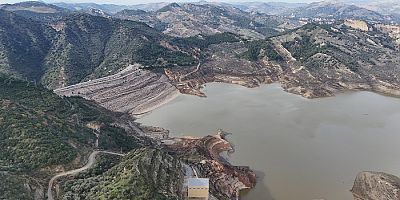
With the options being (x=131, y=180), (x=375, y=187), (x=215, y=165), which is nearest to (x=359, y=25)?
(x=375, y=187)

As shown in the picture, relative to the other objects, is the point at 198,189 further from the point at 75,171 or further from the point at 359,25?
the point at 359,25

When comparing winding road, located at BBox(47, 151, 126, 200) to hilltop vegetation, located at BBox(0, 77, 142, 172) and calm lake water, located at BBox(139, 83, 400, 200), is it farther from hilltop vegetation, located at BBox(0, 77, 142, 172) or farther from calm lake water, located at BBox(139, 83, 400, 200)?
calm lake water, located at BBox(139, 83, 400, 200)

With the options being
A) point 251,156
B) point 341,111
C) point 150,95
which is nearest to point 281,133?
point 251,156

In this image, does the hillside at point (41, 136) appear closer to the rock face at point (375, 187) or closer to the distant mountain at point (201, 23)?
the rock face at point (375, 187)

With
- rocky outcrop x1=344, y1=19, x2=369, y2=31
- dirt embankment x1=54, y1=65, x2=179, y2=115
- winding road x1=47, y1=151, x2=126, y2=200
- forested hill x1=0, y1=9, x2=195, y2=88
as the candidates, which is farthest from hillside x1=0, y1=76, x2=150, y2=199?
rocky outcrop x1=344, y1=19, x2=369, y2=31

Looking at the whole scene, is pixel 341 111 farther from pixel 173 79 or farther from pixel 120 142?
pixel 120 142

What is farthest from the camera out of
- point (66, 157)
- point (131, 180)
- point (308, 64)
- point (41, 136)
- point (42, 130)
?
point (308, 64)
